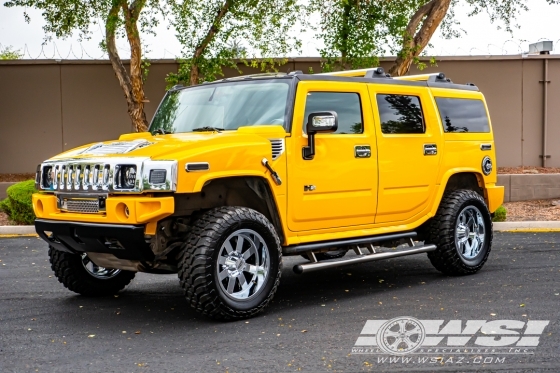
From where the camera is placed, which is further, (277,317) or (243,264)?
(277,317)

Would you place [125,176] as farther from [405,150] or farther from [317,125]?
[405,150]

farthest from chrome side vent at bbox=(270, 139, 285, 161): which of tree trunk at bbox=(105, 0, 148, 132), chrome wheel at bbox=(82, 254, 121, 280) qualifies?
tree trunk at bbox=(105, 0, 148, 132)

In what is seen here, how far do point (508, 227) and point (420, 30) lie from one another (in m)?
5.47

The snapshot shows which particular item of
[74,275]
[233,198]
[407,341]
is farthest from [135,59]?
[407,341]

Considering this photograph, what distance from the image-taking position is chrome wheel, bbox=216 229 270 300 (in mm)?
6656

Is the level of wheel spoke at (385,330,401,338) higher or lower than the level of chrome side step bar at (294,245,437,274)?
lower

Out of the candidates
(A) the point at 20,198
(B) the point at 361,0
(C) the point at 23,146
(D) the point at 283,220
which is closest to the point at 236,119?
(D) the point at 283,220

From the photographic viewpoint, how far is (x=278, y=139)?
7078mm

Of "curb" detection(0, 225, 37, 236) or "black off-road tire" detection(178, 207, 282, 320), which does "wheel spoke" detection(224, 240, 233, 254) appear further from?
"curb" detection(0, 225, 37, 236)

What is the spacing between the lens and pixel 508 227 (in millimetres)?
13117

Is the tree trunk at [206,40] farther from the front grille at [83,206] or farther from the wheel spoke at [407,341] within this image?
the wheel spoke at [407,341]

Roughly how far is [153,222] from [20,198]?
7827 millimetres

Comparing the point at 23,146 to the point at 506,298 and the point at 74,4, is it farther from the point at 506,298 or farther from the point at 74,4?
the point at 506,298

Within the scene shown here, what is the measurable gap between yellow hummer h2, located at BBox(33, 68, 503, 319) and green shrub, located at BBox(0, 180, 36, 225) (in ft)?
19.8
